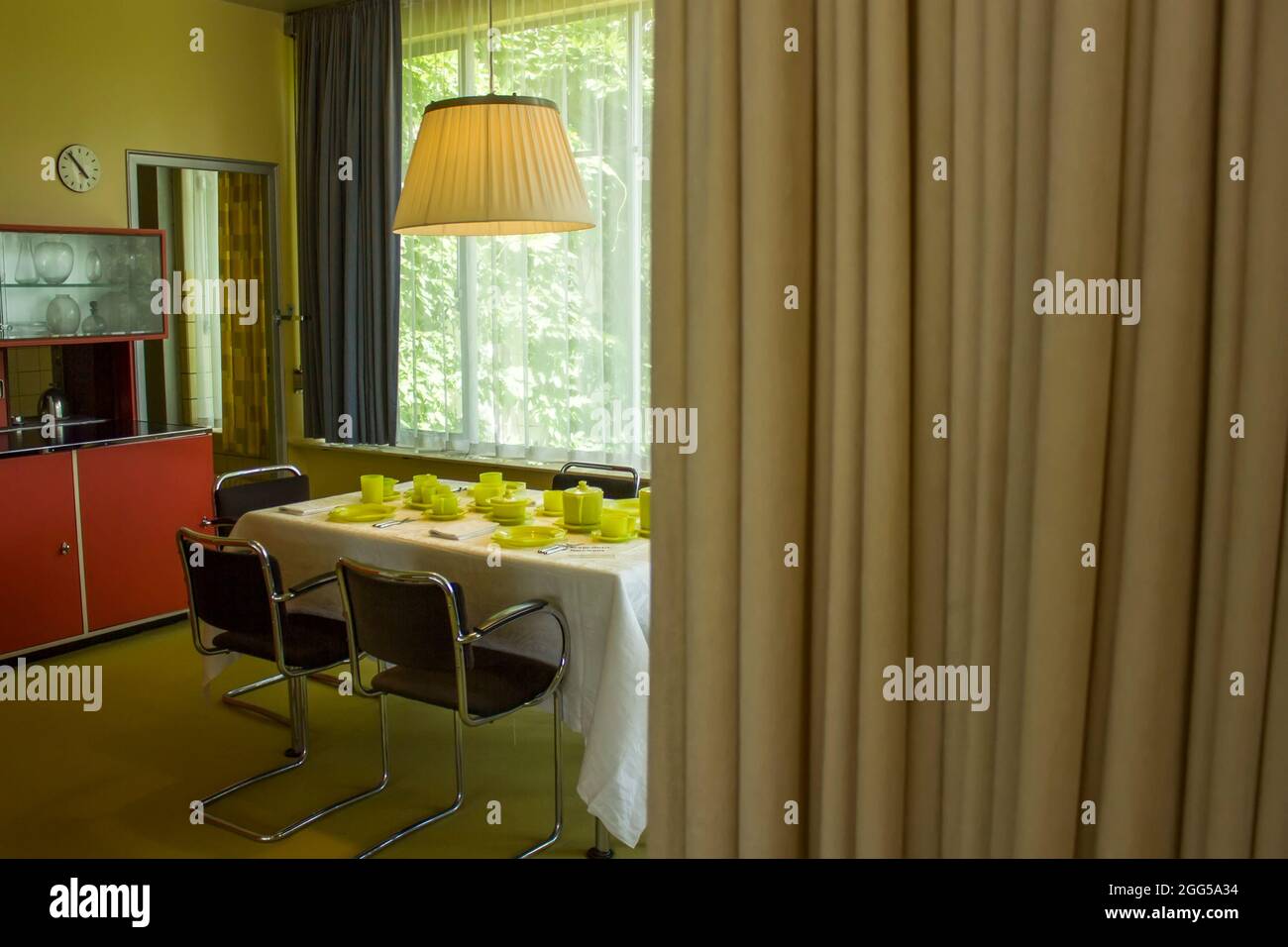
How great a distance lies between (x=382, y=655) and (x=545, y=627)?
0.48m

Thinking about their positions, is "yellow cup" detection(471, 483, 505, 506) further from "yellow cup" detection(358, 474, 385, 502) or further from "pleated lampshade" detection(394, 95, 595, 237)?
"pleated lampshade" detection(394, 95, 595, 237)

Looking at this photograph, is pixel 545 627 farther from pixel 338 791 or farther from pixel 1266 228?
pixel 1266 228

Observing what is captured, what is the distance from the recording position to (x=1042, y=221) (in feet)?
2.33

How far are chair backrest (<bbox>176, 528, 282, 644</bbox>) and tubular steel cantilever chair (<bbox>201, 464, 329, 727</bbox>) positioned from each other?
0.54 metres

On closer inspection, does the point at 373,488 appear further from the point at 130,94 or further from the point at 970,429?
the point at 970,429

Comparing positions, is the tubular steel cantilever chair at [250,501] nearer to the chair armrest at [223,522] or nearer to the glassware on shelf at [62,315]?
the chair armrest at [223,522]

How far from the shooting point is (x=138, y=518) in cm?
512

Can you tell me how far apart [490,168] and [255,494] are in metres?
1.86

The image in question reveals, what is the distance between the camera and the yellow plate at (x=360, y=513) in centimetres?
364
